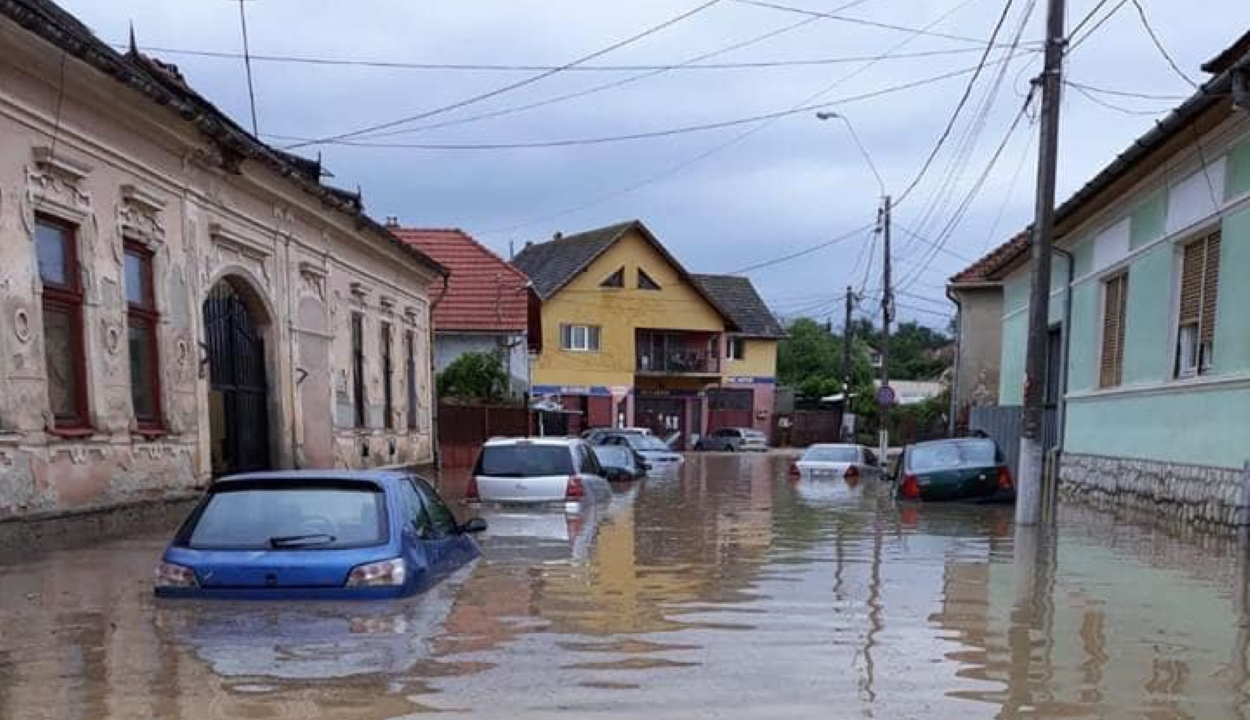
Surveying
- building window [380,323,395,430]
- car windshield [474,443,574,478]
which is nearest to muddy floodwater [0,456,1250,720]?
car windshield [474,443,574,478]

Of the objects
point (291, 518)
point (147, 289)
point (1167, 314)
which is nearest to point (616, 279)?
point (1167, 314)

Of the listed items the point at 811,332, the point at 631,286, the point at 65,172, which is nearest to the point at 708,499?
the point at 65,172

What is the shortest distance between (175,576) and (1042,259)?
1071 cm

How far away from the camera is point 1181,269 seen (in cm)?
1424

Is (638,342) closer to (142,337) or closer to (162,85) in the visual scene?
(162,85)

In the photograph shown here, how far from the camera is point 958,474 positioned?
1648cm

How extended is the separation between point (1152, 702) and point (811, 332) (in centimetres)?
8245

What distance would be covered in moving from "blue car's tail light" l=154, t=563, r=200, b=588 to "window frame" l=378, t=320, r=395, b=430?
15.2m

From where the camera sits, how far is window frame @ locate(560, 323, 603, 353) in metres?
50.7

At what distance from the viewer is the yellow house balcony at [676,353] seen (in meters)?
53.2

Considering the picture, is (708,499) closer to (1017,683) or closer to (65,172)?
(65,172)

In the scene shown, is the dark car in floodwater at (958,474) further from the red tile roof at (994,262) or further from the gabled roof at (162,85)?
the gabled roof at (162,85)

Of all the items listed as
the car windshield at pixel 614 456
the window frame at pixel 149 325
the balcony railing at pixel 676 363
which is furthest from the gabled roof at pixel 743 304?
the window frame at pixel 149 325

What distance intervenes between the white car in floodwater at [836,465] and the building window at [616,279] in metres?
26.0
